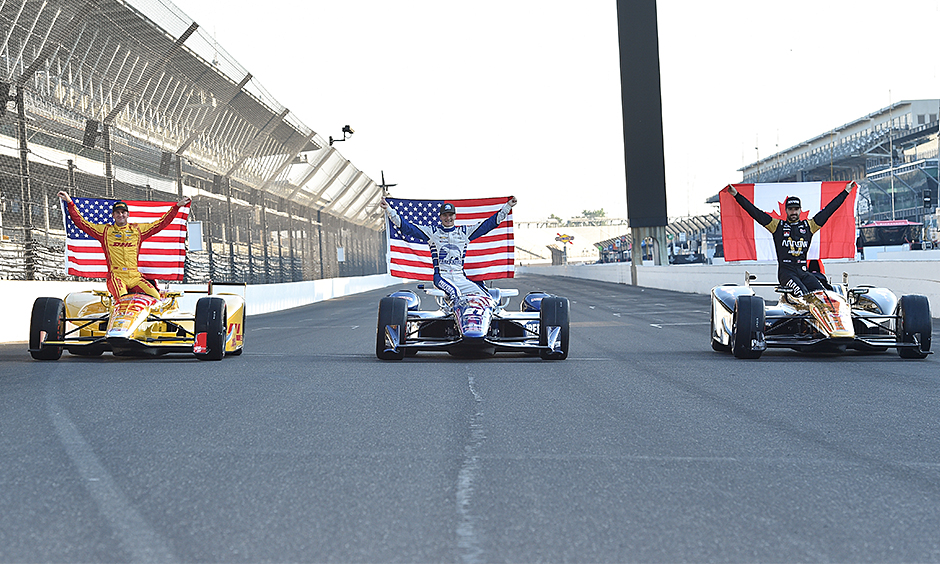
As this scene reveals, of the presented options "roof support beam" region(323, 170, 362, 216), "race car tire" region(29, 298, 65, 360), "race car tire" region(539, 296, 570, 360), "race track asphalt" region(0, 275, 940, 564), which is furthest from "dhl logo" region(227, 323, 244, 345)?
"roof support beam" region(323, 170, 362, 216)

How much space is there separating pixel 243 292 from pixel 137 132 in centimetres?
815

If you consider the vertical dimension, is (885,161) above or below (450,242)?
above

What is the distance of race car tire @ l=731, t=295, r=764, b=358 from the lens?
1081 cm

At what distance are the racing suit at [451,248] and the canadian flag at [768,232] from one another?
113 inches

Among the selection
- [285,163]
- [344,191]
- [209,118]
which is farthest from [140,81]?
[344,191]

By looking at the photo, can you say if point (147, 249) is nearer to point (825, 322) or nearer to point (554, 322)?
point (554, 322)

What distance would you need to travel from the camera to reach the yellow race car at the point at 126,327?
11305mm

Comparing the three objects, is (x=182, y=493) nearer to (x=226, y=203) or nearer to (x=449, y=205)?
(x=449, y=205)

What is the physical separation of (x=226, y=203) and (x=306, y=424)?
67.4 ft

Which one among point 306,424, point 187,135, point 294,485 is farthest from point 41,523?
point 187,135

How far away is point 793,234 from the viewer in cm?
1169

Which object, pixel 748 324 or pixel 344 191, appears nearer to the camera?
pixel 748 324

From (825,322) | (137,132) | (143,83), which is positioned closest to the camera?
(825,322)

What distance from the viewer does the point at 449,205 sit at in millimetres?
11984
